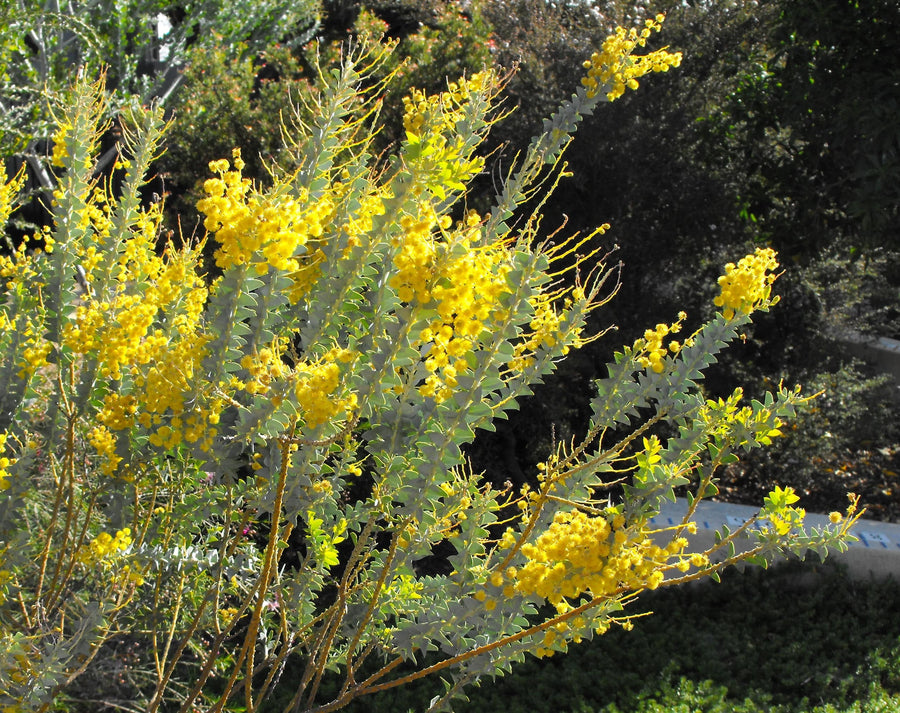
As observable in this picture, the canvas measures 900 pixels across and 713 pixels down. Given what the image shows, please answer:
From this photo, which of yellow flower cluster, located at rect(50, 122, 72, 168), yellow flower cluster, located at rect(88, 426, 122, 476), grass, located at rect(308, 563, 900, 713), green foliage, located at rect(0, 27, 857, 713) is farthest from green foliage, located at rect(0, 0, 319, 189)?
grass, located at rect(308, 563, 900, 713)

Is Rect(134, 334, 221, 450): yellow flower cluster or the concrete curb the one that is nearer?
Rect(134, 334, 221, 450): yellow flower cluster

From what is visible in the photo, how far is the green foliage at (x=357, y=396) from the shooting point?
1.66 m

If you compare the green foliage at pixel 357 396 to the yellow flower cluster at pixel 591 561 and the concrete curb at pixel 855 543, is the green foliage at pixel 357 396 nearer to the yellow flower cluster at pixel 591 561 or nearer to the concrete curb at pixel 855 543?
the yellow flower cluster at pixel 591 561

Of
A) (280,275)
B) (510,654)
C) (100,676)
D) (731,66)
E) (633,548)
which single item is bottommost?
(100,676)

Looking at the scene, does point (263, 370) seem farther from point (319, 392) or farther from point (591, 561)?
point (591, 561)

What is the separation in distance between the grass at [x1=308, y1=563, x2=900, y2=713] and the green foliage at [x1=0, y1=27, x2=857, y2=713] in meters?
1.63

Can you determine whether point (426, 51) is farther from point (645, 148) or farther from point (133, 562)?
point (133, 562)

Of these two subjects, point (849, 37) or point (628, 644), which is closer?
point (628, 644)

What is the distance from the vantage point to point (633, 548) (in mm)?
1741

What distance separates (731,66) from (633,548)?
5.41 m

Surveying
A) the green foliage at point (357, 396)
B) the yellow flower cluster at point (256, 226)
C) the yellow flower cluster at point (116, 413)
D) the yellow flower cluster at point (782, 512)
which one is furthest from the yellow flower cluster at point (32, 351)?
the yellow flower cluster at point (782, 512)

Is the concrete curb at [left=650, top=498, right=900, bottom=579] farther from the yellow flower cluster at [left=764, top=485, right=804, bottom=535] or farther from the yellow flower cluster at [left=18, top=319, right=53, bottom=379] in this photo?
the yellow flower cluster at [left=18, top=319, right=53, bottom=379]

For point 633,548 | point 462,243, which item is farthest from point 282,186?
point 633,548

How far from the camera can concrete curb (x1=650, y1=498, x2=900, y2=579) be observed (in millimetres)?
4996
